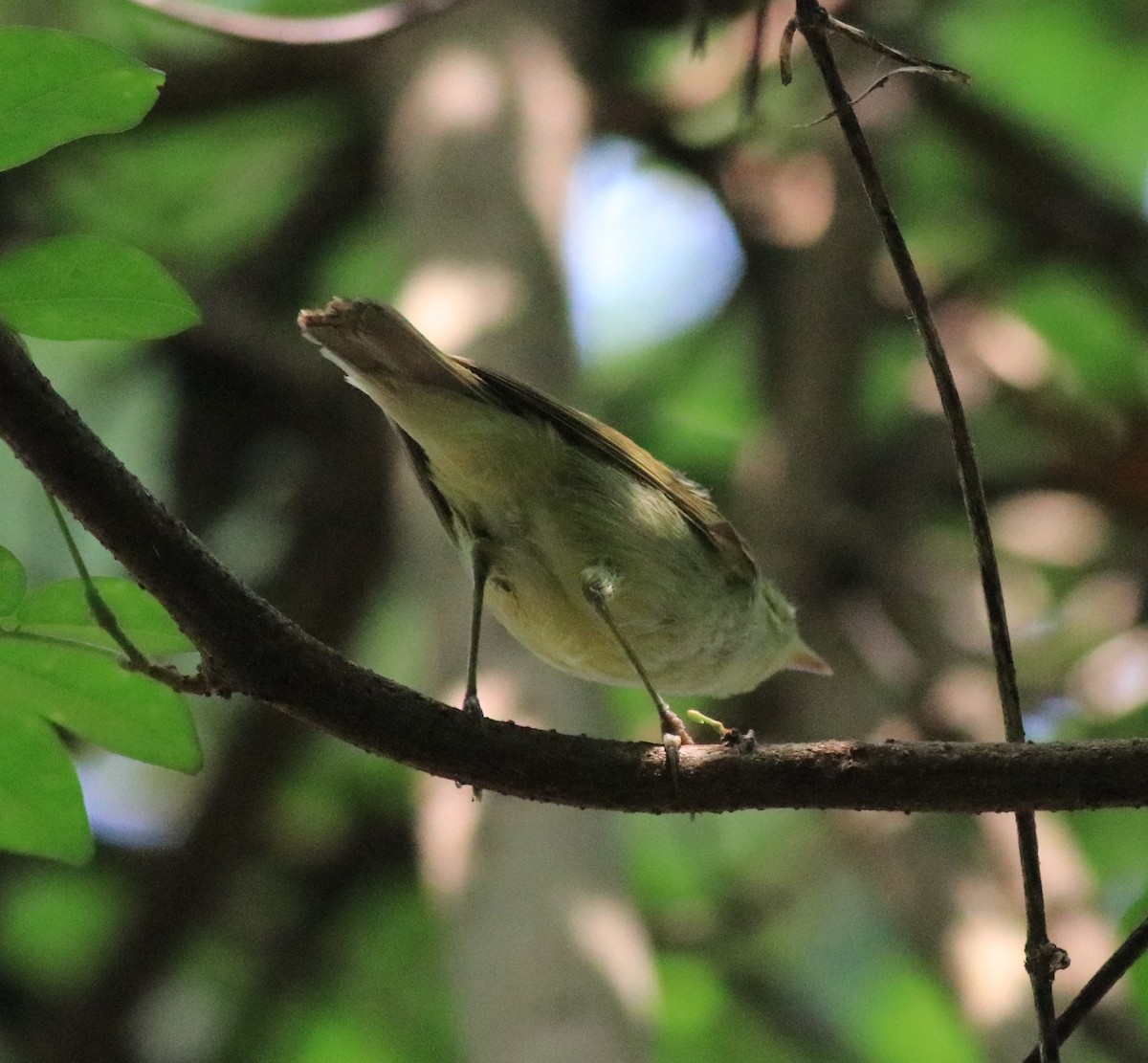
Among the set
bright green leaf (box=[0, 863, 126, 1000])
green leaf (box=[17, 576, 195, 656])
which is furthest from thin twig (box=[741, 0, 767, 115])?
bright green leaf (box=[0, 863, 126, 1000])

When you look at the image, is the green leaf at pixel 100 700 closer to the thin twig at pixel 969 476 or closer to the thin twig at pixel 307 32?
the thin twig at pixel 969 476

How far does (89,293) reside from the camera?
1.47 metres

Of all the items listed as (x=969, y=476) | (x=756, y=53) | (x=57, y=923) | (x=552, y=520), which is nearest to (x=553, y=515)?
(x=552, y=520)

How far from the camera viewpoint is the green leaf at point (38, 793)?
5.49 ft

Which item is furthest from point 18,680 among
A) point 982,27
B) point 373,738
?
point 982,27

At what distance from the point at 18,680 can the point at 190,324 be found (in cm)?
48

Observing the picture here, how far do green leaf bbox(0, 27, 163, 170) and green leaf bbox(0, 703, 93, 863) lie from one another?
66 cm

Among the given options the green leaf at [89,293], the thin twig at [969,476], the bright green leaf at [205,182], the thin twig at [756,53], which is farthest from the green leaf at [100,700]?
the bright green leaf at [205,182]

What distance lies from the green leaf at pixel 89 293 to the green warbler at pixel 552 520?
1.21 m

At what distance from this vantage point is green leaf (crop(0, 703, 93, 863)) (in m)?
1.67

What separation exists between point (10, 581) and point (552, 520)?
159 centimetres

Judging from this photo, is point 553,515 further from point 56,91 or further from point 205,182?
point 205,182

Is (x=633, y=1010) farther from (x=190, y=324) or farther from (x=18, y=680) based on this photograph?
(x=190, y=324)

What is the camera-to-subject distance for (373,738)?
1761 mm
